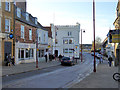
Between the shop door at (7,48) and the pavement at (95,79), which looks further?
the shop door at (7,48)

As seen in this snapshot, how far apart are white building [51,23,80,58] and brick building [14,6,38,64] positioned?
23274mm

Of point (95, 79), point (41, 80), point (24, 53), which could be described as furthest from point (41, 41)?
point (95, 79)

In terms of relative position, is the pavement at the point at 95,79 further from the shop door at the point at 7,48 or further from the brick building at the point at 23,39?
the brick building at the point at 23,39

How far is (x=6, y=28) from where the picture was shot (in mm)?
21328

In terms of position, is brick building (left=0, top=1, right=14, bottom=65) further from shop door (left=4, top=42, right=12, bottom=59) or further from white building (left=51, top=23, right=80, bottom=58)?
white building (left=51, top=23, right=80, bottom=58)

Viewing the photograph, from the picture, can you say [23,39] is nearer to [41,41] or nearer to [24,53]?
[24,53]

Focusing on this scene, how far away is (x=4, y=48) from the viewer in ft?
67.7

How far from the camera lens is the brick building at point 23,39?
23859 mm

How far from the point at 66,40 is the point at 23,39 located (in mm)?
28025

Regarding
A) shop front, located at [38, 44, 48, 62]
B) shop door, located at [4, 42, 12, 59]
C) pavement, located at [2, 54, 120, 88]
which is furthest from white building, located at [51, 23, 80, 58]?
pavement, located at [2, 54, 120, 88]

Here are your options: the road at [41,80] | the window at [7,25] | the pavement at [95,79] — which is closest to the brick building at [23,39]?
the window at [7,25]

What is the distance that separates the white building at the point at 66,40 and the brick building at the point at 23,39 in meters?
23.3

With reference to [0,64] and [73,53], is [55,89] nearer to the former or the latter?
[0,64]

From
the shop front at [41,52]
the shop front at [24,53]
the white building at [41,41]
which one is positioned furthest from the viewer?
the white building at [41,41]
